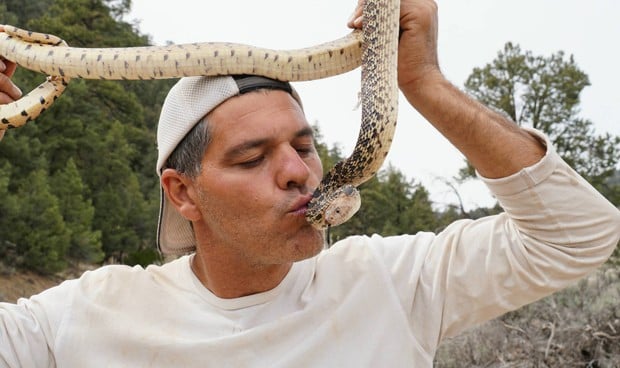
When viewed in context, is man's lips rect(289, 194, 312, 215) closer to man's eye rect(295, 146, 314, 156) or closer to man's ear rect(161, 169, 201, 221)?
man's eye rect(295, 146, 314, 156)

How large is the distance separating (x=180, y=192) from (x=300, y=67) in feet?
2.44

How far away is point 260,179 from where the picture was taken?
2818 mm

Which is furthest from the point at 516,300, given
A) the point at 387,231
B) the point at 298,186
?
the point at 387,231

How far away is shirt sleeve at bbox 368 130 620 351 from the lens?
266 cm

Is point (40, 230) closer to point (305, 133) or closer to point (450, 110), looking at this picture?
point (305, 133)

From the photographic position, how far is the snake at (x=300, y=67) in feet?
8.82

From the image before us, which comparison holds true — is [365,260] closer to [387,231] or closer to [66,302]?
[66,302]

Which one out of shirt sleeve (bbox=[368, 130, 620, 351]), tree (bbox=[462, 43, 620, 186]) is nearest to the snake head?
shirt sleeve (bbox=[368, 130, 620, 351])

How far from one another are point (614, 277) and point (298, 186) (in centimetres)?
711

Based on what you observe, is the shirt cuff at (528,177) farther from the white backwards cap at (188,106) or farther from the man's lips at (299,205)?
A: the white backwards cap at (188,106)

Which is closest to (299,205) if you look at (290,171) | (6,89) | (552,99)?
(290,171)

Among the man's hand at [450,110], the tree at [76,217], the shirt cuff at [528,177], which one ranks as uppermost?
the man's hand at [450,110]

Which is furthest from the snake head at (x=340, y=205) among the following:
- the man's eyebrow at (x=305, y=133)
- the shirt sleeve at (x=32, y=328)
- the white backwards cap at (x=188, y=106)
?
the shirt sleeve at (x=32, y=328)

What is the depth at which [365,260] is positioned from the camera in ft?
9.98
